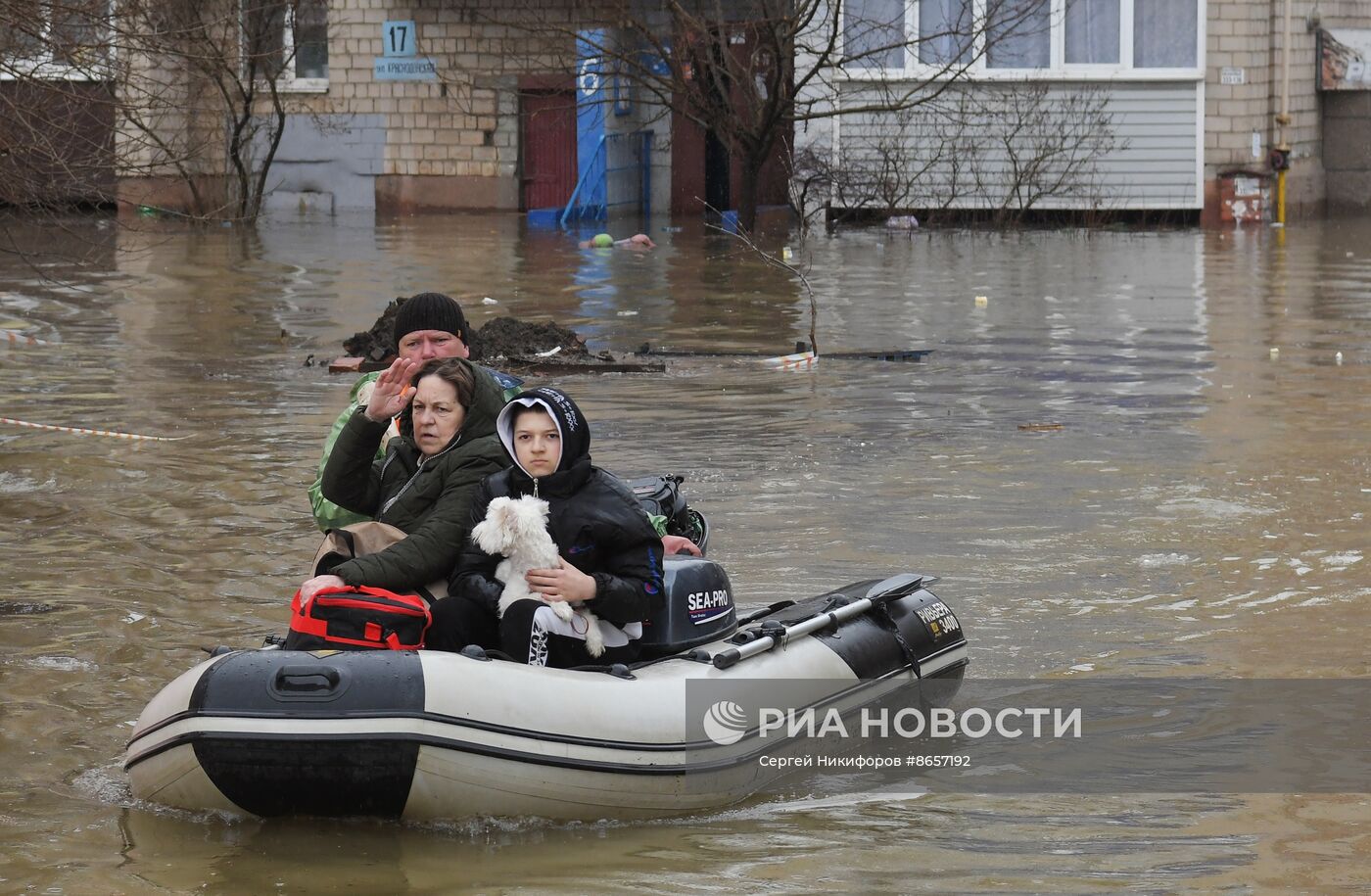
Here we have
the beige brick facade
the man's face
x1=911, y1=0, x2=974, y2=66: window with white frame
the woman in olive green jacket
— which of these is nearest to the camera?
the woman in olive green jacket

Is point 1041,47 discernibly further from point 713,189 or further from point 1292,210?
point 713,189

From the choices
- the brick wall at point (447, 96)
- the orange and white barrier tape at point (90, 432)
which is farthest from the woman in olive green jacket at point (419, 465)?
the brick wall at point (447, 96)

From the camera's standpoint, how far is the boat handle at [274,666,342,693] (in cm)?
516

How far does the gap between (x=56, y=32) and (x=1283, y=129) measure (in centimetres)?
2073

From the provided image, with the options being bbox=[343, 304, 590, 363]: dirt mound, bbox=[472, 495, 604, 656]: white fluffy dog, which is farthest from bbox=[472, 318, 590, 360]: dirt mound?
bbox=[472, 495, 604, 656]: white fluffy dog

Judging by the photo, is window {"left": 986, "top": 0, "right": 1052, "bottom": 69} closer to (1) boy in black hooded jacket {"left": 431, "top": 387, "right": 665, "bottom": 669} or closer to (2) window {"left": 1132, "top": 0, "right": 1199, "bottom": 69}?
(2) window {"left": 1132, "top": 0, "right": 1199, "bottom": 69}

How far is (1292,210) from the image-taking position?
27.7 meters

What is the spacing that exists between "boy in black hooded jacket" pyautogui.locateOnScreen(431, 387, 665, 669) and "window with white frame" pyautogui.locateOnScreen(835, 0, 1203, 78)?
21587 millimetres

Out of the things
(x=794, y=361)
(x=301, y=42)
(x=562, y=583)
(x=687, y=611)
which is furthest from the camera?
(x=301, y=42)

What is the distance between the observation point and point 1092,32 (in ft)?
87.3

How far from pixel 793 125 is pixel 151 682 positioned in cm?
2113

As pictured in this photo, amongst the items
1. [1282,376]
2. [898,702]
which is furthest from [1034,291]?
[898,702]

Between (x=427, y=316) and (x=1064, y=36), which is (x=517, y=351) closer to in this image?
(x=427, y=316)

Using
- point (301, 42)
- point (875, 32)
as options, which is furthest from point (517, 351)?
point (301, 42)
